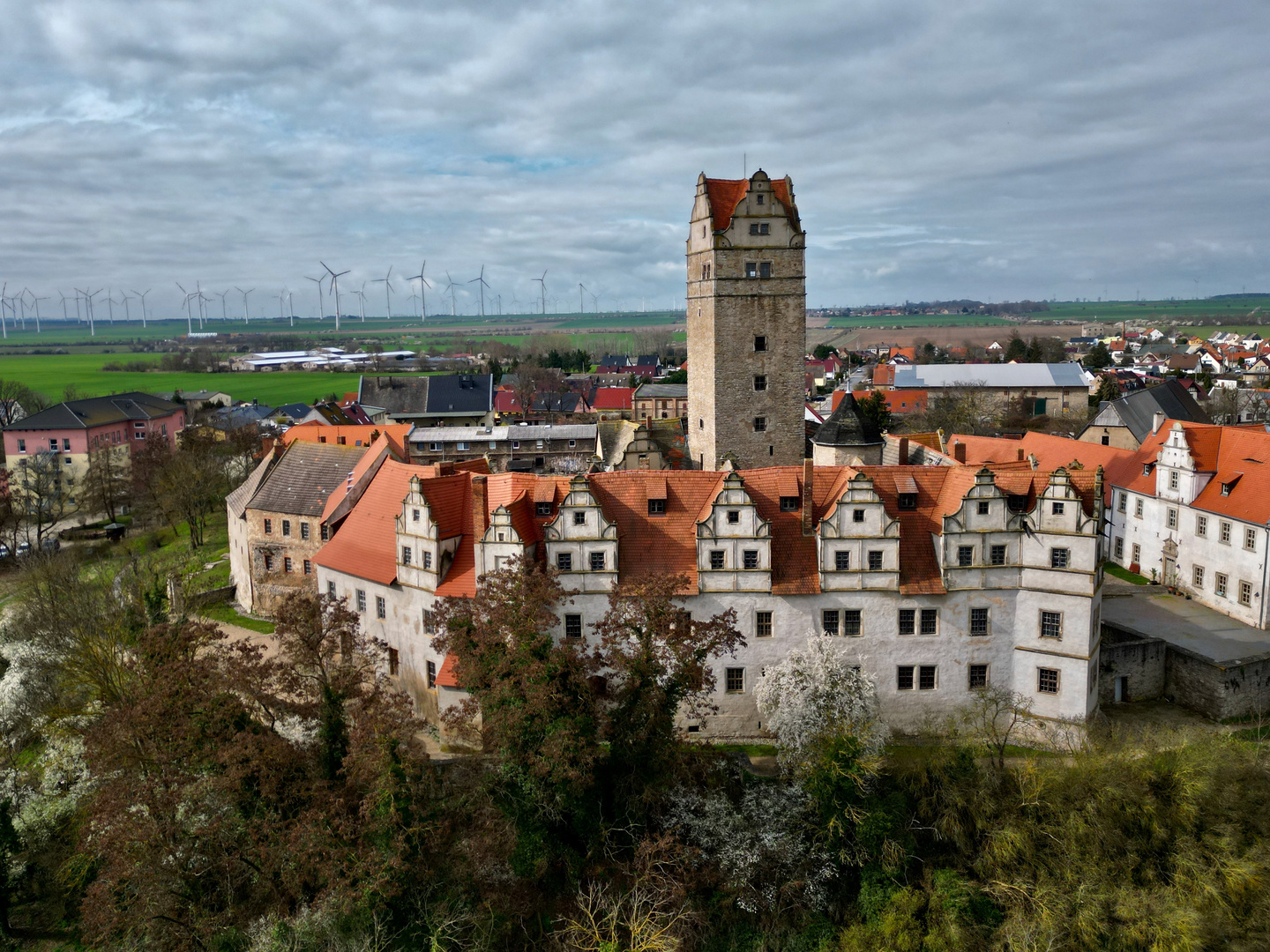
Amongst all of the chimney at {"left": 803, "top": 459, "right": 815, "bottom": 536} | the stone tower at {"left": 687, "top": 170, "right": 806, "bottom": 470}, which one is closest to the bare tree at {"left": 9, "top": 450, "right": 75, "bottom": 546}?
the stone tower at {"left": 687, "top": 170, "right": 806, "bottom": 470}

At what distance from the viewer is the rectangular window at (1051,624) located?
33.4 m

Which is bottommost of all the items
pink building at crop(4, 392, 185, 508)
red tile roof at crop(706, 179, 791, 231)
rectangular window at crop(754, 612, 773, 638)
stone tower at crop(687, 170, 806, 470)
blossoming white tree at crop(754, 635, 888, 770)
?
blossoming white tree at crop(754, 635, 888, 770)

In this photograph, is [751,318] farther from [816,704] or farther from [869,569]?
[816,704]

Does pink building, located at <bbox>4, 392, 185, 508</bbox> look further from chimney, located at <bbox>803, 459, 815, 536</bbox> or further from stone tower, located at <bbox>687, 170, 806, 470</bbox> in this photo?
chimney, located at <bbox>803, 459, 815, 536</bbox>

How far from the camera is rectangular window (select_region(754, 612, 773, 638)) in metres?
34.0

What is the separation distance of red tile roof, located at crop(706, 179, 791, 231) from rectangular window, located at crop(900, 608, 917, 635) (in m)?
20.7

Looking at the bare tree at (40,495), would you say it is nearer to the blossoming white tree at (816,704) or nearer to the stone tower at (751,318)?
the stone tower at (751,318)

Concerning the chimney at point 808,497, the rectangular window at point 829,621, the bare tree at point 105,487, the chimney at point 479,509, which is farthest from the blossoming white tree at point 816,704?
the bare tree at point 105,487

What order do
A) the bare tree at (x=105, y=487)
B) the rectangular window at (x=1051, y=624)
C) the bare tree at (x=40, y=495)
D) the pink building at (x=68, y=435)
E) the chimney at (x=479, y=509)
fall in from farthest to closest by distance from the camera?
the pink building at (x=68, y=435) → the bare tree at (x=105, y=487) → the bare tree at (x=40, y=495) → the chimney at (x=479, y=509) → the rectangular window at (x=1051, y=624)

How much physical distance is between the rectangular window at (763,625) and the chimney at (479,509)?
436 inches

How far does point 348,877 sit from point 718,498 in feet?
57.6

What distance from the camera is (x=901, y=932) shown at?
26516 millimetres

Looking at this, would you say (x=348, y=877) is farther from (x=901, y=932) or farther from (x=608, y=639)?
(x=901, y=932)

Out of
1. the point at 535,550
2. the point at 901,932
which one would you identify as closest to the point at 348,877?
the point at 535,550
